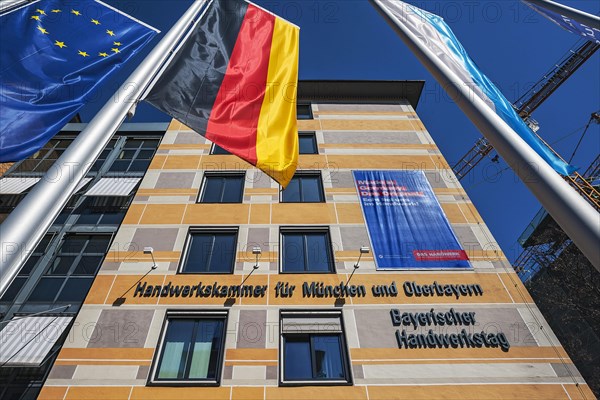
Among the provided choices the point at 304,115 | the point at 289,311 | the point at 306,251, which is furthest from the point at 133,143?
the point at 289,311

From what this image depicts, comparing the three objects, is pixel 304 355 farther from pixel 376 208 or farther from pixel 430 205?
pixel 430 205

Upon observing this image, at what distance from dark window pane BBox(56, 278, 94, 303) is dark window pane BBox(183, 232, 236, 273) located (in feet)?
11.1

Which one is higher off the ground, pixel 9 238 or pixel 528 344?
pixel 528 344

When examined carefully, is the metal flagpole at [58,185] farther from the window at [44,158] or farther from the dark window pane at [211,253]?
the window at [44,158]

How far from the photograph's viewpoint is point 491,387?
979 centimetres

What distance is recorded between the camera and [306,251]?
13.5 metres

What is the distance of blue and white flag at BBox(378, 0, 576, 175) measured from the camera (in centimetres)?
477

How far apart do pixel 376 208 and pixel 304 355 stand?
6.48 metres

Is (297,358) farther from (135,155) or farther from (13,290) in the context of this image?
(135,155)

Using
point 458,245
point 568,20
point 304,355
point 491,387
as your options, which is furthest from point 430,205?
point 568,20

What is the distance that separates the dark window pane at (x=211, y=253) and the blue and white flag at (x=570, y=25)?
36.1 feet

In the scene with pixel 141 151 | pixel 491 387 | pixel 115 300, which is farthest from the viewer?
pixel 141 151

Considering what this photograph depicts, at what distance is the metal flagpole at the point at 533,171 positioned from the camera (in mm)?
2855

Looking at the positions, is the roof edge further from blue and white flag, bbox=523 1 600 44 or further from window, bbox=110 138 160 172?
blue and white flag, bbox=523 1 600 44
